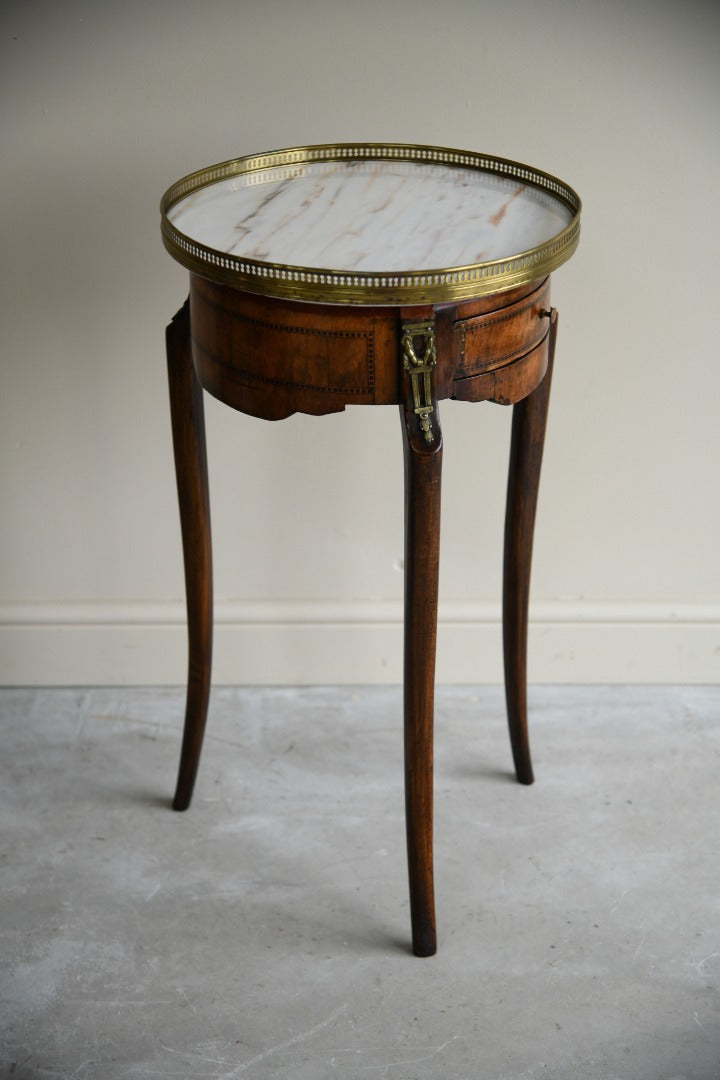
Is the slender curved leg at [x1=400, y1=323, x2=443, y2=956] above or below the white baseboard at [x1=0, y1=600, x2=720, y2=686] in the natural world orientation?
above

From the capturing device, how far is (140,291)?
6.27 ft

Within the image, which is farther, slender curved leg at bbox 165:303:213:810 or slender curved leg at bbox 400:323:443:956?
slender curved leg at bbox 165:303:213:810

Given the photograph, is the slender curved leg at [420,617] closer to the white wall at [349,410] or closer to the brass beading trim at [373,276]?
the brass beading trim at [373,276]

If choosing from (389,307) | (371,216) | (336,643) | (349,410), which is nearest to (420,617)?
(389,307)

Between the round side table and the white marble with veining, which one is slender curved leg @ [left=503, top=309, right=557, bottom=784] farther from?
the white marble with veining

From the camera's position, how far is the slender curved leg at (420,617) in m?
1.31

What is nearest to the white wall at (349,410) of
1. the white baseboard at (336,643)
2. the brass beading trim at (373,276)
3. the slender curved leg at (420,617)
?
the white baseboard at (336,643)

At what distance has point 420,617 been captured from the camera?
142cm

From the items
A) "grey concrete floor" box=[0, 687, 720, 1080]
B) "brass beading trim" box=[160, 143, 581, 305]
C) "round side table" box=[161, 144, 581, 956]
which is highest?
"brass beading trim" box=[160, 143, 581, 305]

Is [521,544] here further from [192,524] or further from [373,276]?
[373,276]

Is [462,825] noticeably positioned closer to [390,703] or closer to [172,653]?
[390,703]

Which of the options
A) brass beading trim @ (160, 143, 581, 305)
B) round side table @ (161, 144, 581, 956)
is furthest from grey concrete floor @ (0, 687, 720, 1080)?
brass beading trim @ (160, 143, 581, 305)

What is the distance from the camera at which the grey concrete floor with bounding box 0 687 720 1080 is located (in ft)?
4.71

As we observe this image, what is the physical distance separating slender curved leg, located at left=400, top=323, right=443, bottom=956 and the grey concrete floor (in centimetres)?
13
